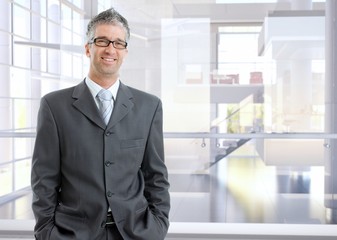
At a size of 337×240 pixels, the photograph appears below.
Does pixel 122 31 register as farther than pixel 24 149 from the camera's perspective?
No

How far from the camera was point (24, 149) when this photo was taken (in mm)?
5176

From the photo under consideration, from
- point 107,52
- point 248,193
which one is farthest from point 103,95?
point 248,193

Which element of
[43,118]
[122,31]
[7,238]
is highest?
[122,31]

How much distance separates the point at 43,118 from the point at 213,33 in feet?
11.3

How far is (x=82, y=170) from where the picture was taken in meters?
1.75

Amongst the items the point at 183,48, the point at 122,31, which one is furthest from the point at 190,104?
the point at 122,31

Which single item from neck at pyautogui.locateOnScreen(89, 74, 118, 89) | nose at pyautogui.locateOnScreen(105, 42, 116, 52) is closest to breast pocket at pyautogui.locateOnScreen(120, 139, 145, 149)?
neck at pyautogui.locateOnScreen(89, 74, 118, 89)

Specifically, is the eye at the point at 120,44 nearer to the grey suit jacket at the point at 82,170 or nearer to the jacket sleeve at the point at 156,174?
the grey suit jacket at the point at 82,170

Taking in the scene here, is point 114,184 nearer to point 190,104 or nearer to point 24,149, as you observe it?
point 190,104

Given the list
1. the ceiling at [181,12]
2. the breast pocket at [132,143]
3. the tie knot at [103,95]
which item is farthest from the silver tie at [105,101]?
the ceiling at [181,12]

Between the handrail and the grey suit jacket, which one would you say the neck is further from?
the handrail

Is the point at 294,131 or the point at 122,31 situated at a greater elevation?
the point at 122,31

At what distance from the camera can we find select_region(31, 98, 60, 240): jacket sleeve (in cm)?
175

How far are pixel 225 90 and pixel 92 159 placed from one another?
3385mm
